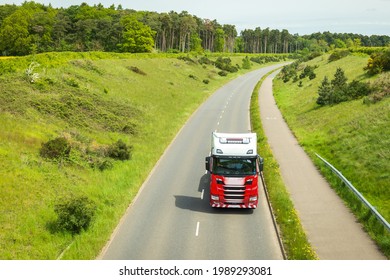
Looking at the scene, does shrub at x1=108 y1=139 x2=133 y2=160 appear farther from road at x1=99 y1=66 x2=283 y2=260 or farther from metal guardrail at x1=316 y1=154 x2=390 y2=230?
metal guardrail at x1=316 y1=154 x2=390 y2=230

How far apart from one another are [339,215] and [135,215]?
11.2 metres

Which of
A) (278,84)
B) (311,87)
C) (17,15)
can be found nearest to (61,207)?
(311,87)

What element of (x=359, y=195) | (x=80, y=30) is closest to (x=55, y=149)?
(x=359, y=195)

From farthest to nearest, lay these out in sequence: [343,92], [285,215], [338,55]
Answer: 1. [338,55]
2. [343,92]
3. [285,215]

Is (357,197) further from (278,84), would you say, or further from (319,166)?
(278,84)

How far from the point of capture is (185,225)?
20.1m

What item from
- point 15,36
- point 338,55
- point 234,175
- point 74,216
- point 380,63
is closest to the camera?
point 74,216

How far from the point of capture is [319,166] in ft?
92.5

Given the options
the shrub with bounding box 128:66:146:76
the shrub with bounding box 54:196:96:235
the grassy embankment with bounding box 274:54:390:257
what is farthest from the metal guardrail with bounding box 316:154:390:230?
the shrub with bounding box 128:66:146:76

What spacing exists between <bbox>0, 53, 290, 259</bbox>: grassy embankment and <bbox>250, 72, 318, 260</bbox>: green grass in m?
8.68

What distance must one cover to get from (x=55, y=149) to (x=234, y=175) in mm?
12978

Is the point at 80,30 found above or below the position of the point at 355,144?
above

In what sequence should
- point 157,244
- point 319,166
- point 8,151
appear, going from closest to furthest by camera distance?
point 157,244, point 8,151, point 319,166

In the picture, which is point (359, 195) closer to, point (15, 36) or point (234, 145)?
point (234, 145)
